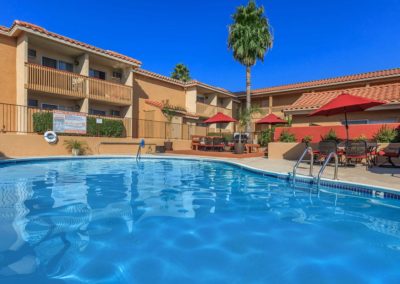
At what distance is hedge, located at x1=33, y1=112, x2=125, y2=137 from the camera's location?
13.6m

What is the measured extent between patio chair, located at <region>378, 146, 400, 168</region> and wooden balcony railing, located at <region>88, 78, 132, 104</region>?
15115 millimetres

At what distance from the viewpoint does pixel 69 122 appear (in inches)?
575

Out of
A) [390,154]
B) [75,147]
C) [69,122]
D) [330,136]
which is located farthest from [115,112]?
[390,154]

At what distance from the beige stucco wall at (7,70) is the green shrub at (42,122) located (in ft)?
7.76

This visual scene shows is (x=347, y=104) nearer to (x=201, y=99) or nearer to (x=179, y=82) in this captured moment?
(x=179, y=82)

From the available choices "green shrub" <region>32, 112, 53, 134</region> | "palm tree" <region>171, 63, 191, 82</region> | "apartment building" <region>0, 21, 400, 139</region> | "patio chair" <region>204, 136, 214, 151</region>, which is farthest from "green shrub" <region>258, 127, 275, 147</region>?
"palm tree" <region>171, 63, 191, 82</region>

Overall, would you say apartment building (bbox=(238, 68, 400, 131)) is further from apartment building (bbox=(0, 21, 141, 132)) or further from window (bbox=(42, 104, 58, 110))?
window (bbox=(42, 104, 58, 110))

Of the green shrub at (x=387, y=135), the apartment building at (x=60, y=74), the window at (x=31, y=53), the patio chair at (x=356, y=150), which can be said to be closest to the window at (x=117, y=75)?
the apartment building at (x=60, y=74)

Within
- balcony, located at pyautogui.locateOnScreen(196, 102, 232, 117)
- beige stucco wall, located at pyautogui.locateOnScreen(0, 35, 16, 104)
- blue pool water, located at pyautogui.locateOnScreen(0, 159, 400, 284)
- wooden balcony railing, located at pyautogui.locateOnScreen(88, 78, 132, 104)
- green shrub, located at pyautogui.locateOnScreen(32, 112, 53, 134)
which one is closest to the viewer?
blue pool water, located at pyautogui.locateOnScreen(0, 159, 400, 284)

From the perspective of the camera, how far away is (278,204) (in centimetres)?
567

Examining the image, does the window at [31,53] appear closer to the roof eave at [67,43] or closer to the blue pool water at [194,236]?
the roof eave at [67,43]

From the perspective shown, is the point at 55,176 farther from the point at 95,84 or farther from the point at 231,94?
the point at 231,94

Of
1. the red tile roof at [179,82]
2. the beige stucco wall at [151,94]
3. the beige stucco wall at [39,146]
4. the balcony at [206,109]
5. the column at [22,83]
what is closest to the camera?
the beige stucco wall at [39,146]

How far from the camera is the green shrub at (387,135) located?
35.3ft
